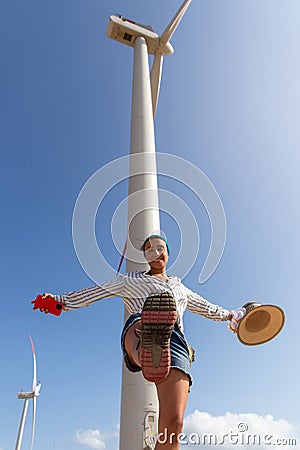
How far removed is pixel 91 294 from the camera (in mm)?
4539

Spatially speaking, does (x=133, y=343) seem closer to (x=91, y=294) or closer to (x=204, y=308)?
(x=91, y=294)

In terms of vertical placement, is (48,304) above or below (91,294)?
below

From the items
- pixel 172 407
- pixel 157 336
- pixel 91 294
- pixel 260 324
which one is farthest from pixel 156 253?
pixel 172 407

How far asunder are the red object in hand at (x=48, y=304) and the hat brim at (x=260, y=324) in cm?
200

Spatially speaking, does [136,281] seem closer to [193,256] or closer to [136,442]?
[193,256]

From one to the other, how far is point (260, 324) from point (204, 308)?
648mm

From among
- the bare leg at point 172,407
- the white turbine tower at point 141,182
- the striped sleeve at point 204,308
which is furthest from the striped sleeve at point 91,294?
the white turbine tower at point 141,182

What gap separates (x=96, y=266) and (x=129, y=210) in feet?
14.0

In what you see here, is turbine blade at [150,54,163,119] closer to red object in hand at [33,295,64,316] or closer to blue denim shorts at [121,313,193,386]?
red object in hand at [33,295,64,316]

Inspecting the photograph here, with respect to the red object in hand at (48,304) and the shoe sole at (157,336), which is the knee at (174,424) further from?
the red object in hand at (48,304)

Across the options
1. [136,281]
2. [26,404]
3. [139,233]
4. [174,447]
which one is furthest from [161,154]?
[26,404]

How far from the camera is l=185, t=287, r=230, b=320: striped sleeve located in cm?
483

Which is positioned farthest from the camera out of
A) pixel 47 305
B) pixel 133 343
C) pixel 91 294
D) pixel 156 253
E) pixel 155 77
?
pixel 155 77

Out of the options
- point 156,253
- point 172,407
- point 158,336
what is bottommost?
point 172,407
